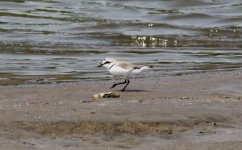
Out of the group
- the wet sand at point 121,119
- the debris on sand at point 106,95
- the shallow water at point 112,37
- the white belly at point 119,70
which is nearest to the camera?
the wet sand at point 121,119

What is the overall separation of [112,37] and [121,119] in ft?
36.8

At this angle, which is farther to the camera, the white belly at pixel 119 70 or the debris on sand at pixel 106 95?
the white belly at pixel 119 70

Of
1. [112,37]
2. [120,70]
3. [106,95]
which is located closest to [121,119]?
[106,95]

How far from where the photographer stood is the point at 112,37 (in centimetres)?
1866

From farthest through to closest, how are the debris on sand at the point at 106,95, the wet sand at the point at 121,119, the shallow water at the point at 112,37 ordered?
the shallow water at the point at 112,37, the debris on sand at the point at 106,95, the wet sand at the point at 121,119

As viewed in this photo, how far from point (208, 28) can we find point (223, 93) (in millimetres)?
10568

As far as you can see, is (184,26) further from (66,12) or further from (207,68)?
(207,68)

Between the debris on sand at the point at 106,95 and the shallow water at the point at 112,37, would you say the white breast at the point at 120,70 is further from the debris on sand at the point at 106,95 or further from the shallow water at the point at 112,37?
the shallow water at the point at 112,37

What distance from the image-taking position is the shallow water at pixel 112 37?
13180 mm

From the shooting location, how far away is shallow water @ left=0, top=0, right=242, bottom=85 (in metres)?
13.2

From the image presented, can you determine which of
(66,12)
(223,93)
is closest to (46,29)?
(66,12)

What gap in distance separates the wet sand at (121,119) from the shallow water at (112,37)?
240 centimetres

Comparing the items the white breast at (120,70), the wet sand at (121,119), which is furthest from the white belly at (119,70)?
the wet sand at (121,119)

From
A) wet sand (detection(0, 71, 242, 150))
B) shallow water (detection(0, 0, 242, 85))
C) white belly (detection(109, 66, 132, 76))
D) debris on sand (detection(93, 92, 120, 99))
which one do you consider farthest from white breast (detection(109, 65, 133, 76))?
shallow water (detection(0, 0, 242, 85))
